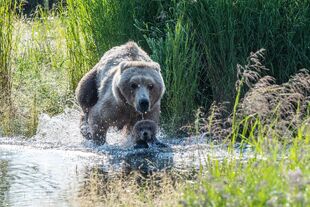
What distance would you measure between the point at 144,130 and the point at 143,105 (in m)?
0.28

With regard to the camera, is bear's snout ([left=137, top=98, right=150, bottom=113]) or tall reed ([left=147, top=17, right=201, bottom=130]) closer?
bear's snout ([left=137, top=98, right=150, bottom=113])

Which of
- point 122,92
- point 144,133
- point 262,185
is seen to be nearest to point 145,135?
point 144,133

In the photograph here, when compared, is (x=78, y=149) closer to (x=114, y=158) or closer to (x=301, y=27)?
(x=114, y=158)

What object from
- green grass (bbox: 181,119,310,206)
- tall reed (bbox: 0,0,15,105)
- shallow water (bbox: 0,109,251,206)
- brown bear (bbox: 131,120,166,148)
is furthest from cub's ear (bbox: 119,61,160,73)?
green grass (bbox: 181,119,310,206)

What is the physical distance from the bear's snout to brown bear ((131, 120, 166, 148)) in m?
0.13

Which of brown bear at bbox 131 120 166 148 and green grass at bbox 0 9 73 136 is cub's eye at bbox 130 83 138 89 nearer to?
brown bear at bbox 131 120 166 148

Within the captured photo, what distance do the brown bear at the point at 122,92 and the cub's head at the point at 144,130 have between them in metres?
0.13

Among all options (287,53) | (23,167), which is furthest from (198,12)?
(23,167)

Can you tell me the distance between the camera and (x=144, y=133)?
9016 millimetres

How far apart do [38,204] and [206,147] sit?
2.45m

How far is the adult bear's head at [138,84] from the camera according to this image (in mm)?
9047

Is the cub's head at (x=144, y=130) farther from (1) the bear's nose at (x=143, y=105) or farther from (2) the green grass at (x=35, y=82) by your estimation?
(2) the green grass at (x=35, y=82)

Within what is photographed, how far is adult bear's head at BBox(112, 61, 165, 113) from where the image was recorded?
29.7ft

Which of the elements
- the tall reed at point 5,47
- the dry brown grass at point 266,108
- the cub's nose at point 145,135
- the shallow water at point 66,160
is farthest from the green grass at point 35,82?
the dry brown grass at point 266,108
